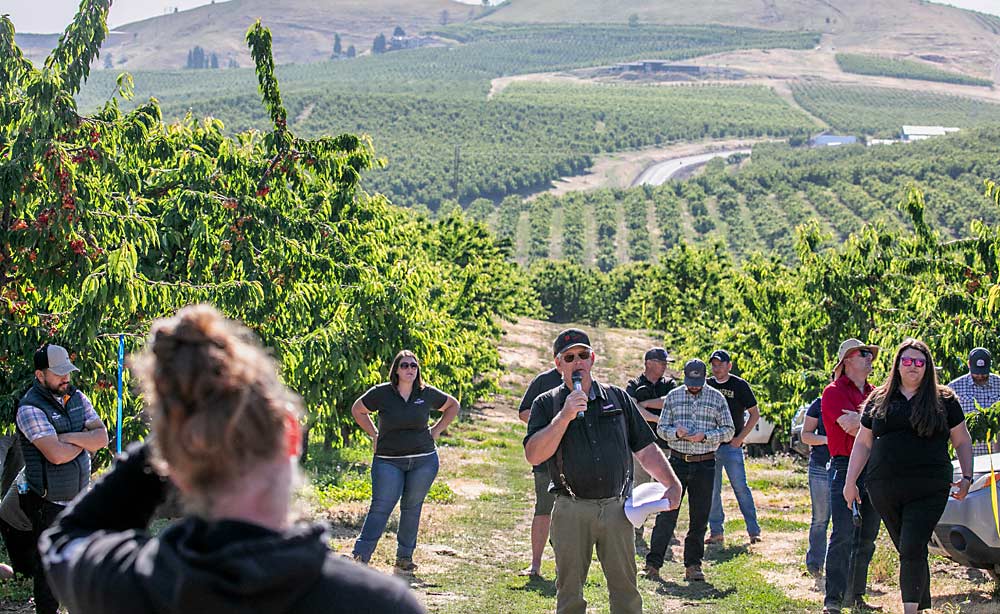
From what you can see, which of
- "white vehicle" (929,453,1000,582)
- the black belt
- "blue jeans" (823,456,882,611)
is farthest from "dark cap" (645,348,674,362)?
"white vehicle" (929,453,1000,582)

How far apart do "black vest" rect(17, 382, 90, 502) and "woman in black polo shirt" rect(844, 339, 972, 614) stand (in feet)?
15.0

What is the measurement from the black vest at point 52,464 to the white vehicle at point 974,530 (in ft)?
17.8

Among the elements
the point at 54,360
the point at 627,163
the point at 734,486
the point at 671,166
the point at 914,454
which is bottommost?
the point at 627,163

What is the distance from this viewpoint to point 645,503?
6629mm

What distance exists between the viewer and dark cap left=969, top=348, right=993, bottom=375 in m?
9.17

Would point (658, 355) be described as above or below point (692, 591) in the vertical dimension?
above

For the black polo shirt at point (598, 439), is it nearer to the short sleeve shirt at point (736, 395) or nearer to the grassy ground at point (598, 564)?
the grassy ground at point (598, 564)

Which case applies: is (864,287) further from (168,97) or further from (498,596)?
(168,97)

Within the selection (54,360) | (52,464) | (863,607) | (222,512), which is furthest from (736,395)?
(222,512)

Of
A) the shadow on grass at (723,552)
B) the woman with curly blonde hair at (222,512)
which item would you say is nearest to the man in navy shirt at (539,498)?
the shadow on grass at (723,552)

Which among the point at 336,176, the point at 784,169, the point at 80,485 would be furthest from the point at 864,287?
the point at 784,169

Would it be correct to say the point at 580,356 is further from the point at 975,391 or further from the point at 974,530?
the point at 975,391

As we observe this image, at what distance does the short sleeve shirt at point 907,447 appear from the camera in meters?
7.34

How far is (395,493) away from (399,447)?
36cm
